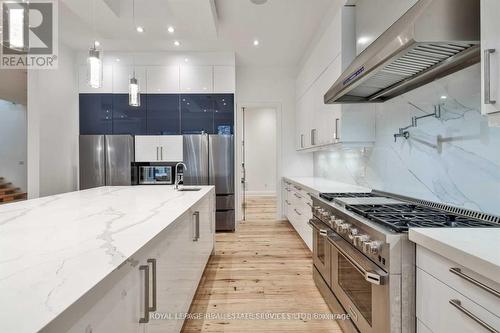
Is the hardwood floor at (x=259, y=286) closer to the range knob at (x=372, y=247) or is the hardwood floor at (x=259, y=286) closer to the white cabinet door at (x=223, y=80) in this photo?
the range knob at (x=372, y=247)

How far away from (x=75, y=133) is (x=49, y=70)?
3.49ft

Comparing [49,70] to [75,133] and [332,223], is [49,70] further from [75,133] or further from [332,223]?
[332,223]

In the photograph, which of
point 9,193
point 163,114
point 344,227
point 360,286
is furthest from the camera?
point 9,193

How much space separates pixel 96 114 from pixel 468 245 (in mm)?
5222

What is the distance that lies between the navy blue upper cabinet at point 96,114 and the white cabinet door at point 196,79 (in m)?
1.30

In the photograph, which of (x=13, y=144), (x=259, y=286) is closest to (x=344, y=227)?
(x=259, y=286)

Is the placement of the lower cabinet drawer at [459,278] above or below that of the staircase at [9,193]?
above

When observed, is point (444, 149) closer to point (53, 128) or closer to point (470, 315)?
point (470, 315)

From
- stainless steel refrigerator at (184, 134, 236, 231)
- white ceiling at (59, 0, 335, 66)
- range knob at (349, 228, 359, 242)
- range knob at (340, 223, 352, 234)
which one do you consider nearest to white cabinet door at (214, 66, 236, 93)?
white ceiling at (59, 0, 335, 66)

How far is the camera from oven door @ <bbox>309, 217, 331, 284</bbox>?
214 cm

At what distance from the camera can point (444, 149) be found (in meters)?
1.82

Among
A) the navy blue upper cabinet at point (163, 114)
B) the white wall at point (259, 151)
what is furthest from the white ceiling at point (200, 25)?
the white wall at point (259, 151)

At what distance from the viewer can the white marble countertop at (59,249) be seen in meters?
0.64

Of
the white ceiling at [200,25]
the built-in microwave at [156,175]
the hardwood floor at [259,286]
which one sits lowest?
the hardwood floor at [259,286]
